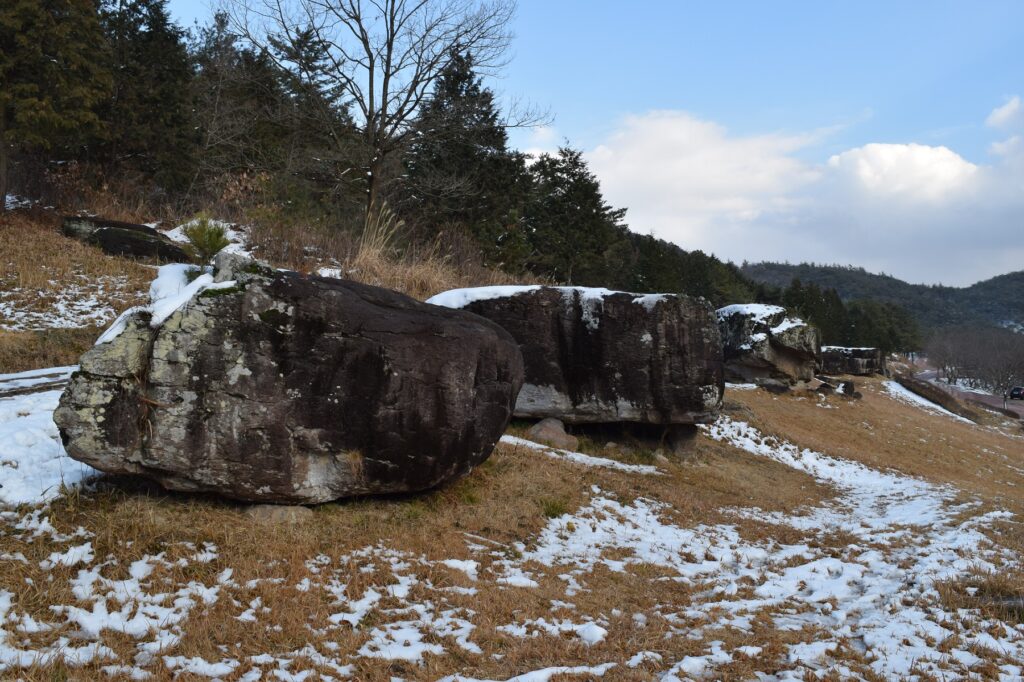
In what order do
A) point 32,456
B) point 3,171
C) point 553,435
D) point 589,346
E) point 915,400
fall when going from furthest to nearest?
point 915,400 < point 3,171 < point 589,346 < point 553,435 < point 32,456

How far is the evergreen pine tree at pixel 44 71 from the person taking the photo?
48.6 ft

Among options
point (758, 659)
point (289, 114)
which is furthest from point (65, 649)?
point (289, 114)

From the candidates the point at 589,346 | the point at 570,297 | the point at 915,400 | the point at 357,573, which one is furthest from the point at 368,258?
the point at 915,400

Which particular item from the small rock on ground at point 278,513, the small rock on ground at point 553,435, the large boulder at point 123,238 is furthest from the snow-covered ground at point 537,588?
the large boulder at point 123,238

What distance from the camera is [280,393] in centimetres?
574

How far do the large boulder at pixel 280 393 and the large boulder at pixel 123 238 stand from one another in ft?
34.4

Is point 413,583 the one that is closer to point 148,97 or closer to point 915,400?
point 148,97

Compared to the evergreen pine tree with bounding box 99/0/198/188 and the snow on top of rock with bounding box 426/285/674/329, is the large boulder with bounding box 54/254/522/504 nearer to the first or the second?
the snow on top of rock with bounding box 426/285/674/329

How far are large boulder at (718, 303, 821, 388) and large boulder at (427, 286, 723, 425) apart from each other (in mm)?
13107

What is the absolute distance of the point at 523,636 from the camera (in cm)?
448

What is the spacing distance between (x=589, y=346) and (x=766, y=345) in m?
14.5

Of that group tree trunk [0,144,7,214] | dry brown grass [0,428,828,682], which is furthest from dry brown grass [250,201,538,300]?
dry brown grass [0,428,828,682]

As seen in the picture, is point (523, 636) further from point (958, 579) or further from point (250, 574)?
point (958, 579)

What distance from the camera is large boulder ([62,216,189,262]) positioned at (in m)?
14.6
